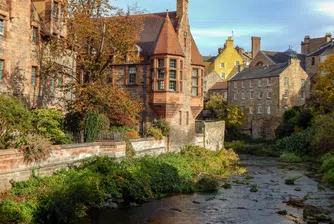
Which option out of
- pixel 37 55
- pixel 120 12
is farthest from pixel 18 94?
pixel 120 12

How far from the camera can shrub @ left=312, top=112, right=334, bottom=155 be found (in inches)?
1662

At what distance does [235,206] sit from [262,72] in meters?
48.6

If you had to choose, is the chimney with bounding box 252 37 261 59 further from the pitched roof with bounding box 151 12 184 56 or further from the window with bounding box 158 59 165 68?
the window with bounding box 158 59 165 68

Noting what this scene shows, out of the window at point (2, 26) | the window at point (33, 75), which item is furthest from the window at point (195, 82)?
the window at point (2, 26)

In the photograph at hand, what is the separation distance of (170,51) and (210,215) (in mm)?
16489

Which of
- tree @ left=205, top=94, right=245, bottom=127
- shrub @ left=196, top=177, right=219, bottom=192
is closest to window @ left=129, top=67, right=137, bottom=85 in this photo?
shrub @ left=196, top=177, right=219, bottom=192

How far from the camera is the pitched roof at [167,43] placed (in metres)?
32.3

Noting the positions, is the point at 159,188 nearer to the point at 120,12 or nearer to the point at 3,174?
the point at 3,174

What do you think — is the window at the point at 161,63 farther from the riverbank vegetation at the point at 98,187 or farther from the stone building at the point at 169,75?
the riverbank vegetation at the point at 98,187

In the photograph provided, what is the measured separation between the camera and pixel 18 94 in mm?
26922

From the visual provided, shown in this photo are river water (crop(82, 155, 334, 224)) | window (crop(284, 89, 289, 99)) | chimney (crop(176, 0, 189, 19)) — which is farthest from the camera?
window (crop(284, 89, 289, 99))

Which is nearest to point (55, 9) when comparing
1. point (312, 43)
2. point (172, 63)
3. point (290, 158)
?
point (172, 63)

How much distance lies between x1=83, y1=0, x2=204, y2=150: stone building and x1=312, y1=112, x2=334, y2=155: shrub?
49.4ft

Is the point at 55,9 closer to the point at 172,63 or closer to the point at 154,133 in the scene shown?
the point at 172,63
